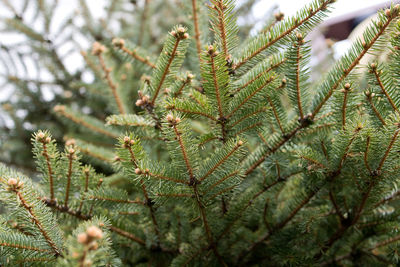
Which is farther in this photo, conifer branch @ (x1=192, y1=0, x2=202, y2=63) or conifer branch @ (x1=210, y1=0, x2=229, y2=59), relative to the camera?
conifer branch @ (x1=192, y1=0, x2=202, y2=63)

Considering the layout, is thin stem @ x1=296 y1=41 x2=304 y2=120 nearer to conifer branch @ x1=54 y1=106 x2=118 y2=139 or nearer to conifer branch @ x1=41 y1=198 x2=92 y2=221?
conifer branch @ x1=41 y1=198 x2=92 y2=221

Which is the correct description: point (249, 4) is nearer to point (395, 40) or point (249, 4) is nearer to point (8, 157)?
point (395, 40)

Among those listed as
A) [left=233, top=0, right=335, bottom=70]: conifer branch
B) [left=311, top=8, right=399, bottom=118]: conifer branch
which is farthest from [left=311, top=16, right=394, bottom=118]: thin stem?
[left=233, top=0, right=335, bottom=70]: conifer branch

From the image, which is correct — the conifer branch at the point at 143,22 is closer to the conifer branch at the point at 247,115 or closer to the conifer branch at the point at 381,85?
the conifer branch at the point at 247,115

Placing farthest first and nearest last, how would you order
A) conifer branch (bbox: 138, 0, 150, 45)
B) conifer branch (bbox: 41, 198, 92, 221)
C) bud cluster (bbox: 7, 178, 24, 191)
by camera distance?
conifer branch (bbox: 138, 0, 150, 45) → conifer branch (bbox: 41, 198, 92, 221) → bud cluster (bbox: 7, 178, 24, 191)

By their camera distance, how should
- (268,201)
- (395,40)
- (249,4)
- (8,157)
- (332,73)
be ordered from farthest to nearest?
(249,4)
(8,157)
(268,201)
(332,73)
(395,40)

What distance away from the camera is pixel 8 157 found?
6.64ft

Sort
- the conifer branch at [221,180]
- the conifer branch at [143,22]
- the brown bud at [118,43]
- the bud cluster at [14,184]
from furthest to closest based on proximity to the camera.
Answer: the conifer branch at [143,22], the brown bud at [118,43], the conifer branch at [221,180], the bud cluster at [14,184]

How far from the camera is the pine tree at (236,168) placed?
0.72 metres

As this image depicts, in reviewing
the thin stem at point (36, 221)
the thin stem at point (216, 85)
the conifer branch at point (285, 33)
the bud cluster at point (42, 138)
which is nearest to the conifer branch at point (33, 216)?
the thin stem at point (36, 221)

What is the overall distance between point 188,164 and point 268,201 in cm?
40

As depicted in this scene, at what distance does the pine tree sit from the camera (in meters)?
0.72

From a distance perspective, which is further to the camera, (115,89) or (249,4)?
(249,4)

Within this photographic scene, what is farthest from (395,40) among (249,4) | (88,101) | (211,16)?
(88,101)
